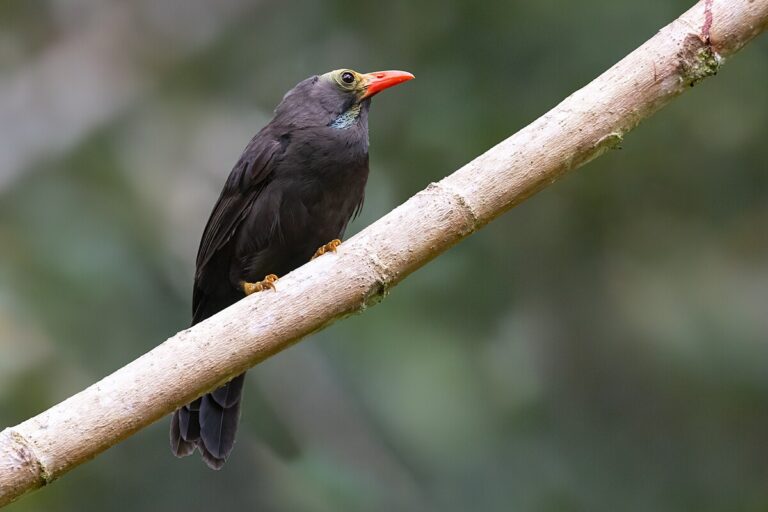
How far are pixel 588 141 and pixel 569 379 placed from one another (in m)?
4.84

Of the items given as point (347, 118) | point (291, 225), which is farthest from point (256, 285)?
point (347, 118)

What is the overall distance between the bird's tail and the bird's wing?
0.57 metres

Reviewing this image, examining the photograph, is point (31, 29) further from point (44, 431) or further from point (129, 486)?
point (44, 431)

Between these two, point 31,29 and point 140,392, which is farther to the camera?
point 31,29

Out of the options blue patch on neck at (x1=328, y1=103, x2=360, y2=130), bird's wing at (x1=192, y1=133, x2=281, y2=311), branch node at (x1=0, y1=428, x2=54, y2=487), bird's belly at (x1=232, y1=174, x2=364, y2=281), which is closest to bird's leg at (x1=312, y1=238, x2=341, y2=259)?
bird's belly at (x1=232, y1=174, x2=364, y2=281)

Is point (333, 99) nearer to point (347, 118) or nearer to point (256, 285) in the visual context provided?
point (347, 118)

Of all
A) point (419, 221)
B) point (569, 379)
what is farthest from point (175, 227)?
point (419, 221)

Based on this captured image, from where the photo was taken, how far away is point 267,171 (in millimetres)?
5152

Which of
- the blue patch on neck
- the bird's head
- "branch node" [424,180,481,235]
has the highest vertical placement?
the bird's head

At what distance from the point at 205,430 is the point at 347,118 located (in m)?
1.45

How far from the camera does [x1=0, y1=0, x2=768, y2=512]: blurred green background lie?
784 cm

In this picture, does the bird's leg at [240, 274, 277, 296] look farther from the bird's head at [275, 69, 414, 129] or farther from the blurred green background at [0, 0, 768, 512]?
the blurred green background at [0, 0, 768, 512]

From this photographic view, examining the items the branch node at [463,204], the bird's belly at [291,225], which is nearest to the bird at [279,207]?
the bird's belly at [291,225]

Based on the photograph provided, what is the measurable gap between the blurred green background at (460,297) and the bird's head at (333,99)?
2671mm
